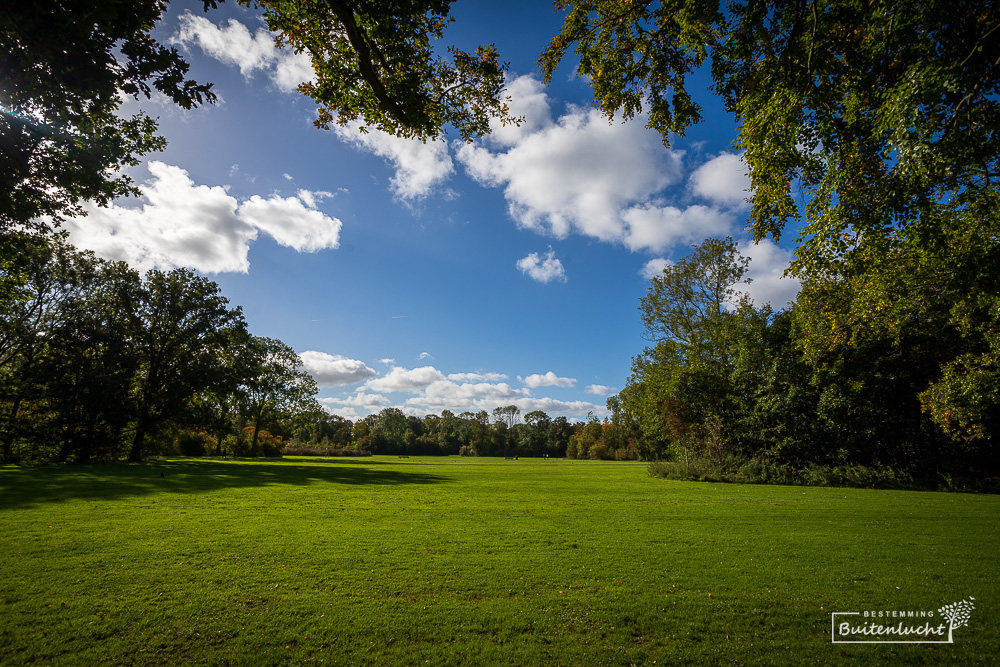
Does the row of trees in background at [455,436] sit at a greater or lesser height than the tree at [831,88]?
lesser

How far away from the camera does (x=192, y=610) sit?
16.9ft

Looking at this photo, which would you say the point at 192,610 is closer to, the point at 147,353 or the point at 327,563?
the point at 327,563

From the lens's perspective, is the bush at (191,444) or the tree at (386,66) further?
the bush at (191,444)

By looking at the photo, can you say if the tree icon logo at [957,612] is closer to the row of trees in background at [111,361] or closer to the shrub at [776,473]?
the shrub at [776,473]

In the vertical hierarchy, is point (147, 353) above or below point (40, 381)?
above

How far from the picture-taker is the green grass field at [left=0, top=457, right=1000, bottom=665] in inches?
173

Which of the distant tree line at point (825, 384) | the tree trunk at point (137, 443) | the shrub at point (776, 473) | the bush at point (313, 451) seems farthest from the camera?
the bush at point (313, 451)

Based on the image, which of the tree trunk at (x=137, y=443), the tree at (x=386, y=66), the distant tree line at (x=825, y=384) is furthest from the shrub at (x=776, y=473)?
the tree trunk at (x=137, y=443)

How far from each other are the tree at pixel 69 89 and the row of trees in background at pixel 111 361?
2484 cm

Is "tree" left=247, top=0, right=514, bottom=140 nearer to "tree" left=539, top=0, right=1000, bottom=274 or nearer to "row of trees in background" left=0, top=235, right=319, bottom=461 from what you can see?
"tree" left=539, top=0, right=1000, bottom=274

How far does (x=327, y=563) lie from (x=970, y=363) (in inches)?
1019

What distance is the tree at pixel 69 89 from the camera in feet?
14.2

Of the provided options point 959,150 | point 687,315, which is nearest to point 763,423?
point 687,315

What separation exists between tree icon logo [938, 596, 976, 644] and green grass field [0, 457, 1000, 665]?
0.40ft
